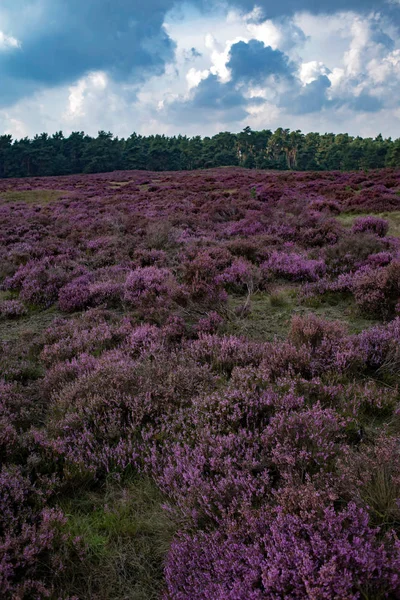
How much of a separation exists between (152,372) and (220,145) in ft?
311

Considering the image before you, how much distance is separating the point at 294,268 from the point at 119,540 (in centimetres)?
640

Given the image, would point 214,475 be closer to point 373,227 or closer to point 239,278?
point 239,278

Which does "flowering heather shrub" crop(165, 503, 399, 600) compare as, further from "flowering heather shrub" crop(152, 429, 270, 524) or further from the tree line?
the tree line

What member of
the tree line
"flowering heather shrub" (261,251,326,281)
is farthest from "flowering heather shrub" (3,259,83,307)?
the tree line

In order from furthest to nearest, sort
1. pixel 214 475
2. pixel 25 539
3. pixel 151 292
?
1. pixel 151 292
2. pixel 214 475
3. pixel 25 539

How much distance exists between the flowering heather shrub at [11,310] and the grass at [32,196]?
78.1 feet

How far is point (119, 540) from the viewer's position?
7.50 feet

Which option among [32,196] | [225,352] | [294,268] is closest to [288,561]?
[225,352]

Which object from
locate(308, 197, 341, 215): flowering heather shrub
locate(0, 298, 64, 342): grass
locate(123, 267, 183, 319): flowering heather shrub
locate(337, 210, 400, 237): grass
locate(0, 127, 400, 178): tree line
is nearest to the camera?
locate(0, 298, 64, 342): grass

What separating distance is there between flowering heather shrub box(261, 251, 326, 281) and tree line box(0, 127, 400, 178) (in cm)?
6378

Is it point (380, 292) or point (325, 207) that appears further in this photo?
point (325, 207)

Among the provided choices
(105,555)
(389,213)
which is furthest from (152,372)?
(389,213)

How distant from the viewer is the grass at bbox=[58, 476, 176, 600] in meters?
2.07

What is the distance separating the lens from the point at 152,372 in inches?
155
